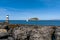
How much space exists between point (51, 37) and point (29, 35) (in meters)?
1.63

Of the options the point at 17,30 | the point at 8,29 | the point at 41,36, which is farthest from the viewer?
the point at 8,29

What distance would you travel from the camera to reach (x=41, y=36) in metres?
11.0

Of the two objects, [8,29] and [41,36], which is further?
[8,29]

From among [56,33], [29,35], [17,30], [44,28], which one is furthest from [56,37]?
[17,30]

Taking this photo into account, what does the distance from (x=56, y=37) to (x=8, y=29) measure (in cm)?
469

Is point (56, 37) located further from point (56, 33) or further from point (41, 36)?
point (41, 36)

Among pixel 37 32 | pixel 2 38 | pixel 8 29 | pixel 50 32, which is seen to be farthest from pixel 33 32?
pixel 8 29

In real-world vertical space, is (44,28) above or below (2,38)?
above

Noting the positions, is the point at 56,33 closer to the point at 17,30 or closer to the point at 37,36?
the point at 37,36

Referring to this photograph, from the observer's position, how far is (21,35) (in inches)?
453

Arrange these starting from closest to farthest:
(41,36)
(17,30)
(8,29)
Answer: (41,36) < (17,30) < (8,29)

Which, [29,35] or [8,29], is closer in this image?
[29,35]

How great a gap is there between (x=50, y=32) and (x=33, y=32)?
48.4 inches

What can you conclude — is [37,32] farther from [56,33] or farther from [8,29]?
[8,29]
